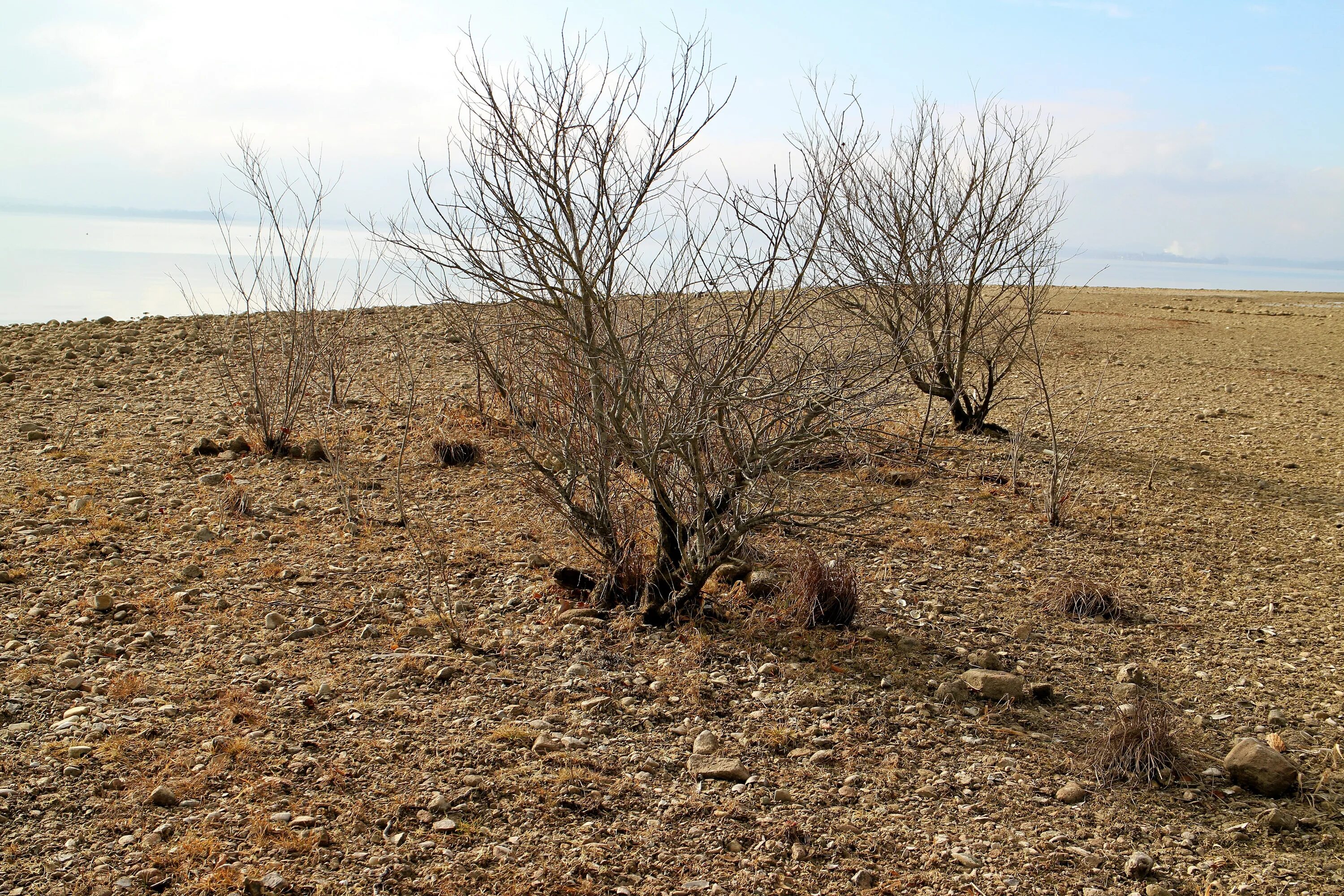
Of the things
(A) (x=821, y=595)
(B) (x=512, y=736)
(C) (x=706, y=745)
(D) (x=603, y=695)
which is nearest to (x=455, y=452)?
(A) (x=821, y=595)

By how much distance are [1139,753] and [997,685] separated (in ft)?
2.05

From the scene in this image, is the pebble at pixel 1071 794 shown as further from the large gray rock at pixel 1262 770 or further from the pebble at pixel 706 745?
the pebble at pixel 706 745

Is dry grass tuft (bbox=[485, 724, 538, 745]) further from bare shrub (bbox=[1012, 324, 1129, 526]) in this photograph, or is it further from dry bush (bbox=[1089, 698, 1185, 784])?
bare shrub (bbox=[1012, 324, 1129, 526])

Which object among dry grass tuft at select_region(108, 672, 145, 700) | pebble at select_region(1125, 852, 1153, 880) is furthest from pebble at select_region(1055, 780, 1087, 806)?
dry grass tuft at select_region(108, 672, 145, 700)

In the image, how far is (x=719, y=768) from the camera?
3.19 metres

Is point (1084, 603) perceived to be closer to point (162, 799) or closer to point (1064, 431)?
point (162, 799)

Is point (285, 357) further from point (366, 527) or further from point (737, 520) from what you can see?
point (737, 520)

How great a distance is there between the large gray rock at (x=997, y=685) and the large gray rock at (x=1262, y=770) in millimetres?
746

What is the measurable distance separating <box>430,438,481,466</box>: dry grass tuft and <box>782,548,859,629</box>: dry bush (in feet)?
11.5

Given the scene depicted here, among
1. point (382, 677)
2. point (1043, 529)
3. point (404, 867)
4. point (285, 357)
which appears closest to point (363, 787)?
point (404, 867)

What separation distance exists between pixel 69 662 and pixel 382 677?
4.12 ft

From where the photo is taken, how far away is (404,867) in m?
2.64

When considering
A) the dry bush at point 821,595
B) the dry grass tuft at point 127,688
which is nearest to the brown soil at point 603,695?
the dry grass tuft at point 127,688

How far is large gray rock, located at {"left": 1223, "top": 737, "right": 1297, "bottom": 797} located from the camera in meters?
3.09
